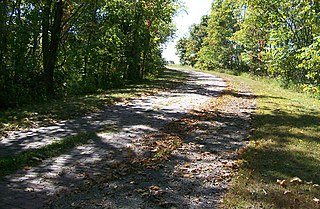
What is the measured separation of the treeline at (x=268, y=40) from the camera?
548 inches

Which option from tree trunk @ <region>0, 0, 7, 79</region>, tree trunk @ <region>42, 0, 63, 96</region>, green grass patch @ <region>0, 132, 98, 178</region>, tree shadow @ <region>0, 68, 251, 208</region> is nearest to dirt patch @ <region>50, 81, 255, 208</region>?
tree shadow @ <region>0, 68, 251, 208</region>

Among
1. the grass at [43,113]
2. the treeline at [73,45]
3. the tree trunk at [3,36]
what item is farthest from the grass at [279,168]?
the tree trunk at [3,36]

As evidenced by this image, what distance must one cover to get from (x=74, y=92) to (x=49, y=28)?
3.15 meters

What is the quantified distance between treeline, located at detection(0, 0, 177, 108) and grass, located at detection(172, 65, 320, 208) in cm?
867

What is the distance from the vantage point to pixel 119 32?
71.2ft

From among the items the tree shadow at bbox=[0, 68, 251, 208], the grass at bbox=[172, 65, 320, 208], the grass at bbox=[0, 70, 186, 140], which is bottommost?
the grass at bbox=[0, 70, 186, 140]

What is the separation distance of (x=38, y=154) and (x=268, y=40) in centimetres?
2415

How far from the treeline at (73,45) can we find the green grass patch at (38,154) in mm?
5635

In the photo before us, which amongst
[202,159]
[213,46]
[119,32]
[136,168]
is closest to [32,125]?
[136,168]

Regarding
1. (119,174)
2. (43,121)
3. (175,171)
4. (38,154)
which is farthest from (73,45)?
(175,171)

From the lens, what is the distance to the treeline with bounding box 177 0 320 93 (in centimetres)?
1391

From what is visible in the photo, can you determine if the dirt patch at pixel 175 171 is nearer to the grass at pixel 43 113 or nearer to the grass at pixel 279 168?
the grass at pixel 279 168

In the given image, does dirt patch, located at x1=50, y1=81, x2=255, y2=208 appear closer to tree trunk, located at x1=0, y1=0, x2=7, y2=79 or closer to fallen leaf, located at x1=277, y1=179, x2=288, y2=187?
fallen leaf, located at x1=277, y1=179, x2=288, y2=187

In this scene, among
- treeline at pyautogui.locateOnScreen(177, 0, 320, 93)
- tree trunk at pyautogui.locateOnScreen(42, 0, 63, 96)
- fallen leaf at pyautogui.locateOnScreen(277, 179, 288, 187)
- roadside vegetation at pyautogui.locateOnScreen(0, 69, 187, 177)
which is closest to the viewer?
fallen leaf at pyautogui.locateOnScreen(277, 179, 288, 187)
